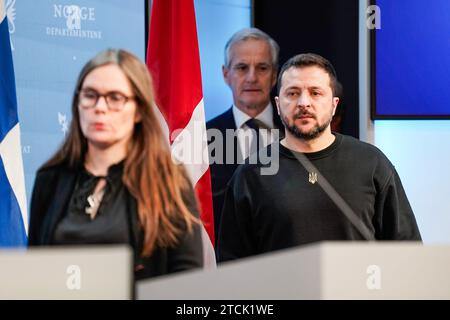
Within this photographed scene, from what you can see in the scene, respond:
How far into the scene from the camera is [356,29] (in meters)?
4.59

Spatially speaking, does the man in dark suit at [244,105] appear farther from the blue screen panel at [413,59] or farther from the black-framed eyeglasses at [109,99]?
the black-framed eyeglasses at [109,99]

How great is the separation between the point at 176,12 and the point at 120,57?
1086 mm

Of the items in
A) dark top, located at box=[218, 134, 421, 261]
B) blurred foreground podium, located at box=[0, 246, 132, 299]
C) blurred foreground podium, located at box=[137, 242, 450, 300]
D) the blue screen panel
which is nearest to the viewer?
blurred foreground podium, located at box=[137, 242, 450, 300]

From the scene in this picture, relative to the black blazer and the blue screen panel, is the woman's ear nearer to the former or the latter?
the black blazer

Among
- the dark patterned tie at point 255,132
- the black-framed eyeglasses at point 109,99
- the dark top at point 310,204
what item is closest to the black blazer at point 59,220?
the black-framed eyeglasses at point 109,99

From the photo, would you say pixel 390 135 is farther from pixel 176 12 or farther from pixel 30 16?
pixel 30 16

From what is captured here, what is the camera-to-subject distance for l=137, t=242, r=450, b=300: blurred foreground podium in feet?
6.41

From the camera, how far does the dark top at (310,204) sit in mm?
3410

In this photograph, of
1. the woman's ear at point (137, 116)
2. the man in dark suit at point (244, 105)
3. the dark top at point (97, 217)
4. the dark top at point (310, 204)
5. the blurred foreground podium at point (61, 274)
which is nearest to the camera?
the blurred foreground podium at point (61, 274)

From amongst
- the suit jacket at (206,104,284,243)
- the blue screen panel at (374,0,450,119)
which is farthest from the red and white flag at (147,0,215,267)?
the blue screen panel at (374,0,450,119)

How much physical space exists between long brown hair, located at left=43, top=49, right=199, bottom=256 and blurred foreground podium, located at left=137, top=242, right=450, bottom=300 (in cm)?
61

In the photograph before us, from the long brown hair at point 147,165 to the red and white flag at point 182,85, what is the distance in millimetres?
916

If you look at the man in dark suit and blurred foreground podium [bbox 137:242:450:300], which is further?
the man in dark suit

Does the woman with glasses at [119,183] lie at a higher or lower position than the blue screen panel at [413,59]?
lower
